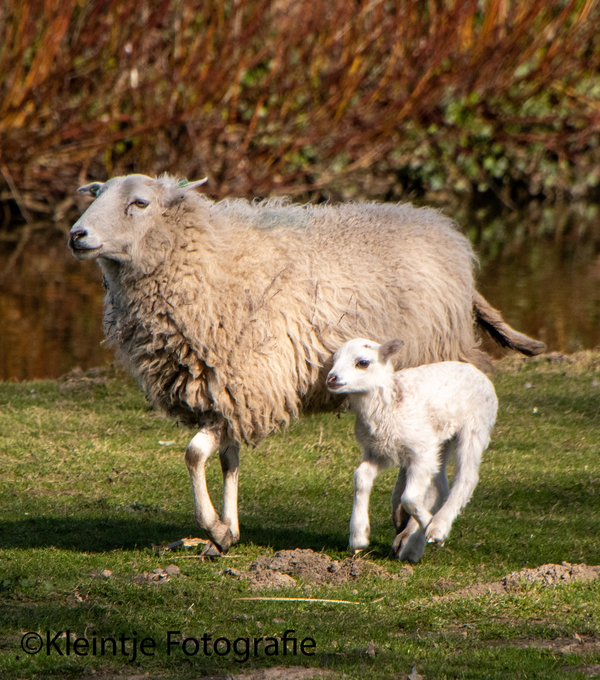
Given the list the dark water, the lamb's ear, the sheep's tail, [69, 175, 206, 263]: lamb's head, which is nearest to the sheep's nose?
[69, 175, 206, 263]: lamb's head

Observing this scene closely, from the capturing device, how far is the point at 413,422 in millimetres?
4027

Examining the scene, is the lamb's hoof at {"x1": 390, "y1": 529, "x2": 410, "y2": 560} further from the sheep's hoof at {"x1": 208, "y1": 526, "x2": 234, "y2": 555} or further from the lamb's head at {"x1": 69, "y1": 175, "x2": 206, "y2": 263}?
the lamb's head at {"x1": 69, "y1": 175, "x2": 206, "y2": 263}

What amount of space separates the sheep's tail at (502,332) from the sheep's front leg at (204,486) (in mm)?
1657

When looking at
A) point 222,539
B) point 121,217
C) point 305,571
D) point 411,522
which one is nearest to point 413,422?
point 411,522

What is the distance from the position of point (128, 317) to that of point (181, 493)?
4.56 feet

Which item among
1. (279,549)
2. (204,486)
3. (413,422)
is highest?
(413,422)

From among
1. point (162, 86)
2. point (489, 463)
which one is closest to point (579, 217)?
point (162, 86)

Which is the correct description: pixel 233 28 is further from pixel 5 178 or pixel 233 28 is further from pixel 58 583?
pixel 58 583

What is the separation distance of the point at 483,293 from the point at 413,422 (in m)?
7.73

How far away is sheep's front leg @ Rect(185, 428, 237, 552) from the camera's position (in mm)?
4195

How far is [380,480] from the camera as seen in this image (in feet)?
18.2

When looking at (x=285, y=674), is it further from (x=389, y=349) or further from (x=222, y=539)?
(x=389, y=349)

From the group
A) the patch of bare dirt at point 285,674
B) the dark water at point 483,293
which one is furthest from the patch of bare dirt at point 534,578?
the dark water at point 483,293

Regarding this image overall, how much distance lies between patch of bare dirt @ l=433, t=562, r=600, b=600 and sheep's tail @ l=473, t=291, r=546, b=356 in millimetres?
1325
